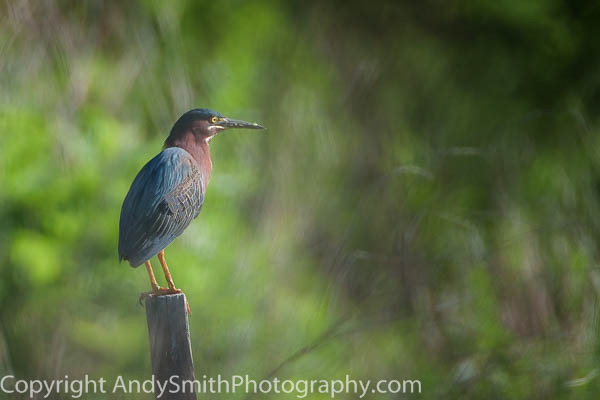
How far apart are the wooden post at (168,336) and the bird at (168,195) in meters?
0.02

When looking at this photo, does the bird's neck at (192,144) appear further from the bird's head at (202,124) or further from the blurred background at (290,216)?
the blurred background at (290,216)

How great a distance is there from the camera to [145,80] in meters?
2.44

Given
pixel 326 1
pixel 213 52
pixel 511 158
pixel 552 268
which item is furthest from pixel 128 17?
pixel 552 268

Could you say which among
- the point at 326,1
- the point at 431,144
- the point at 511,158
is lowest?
the point at 511,158

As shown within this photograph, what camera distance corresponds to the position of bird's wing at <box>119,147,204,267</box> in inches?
45.3

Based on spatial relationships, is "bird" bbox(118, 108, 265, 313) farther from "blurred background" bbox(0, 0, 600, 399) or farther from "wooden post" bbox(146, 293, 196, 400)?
"blurred background" bbox(0, 0, 600, 399)

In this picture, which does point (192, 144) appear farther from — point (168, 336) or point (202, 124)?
point (168, 336)

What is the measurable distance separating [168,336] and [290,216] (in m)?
1.10

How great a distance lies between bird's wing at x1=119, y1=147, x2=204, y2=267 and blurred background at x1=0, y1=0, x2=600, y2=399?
59 centimetres

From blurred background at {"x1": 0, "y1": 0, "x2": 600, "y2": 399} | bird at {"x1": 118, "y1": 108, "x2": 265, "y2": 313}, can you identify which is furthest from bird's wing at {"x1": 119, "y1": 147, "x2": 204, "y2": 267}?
blurred background at {"x1": 0, "y1": 0, "x2": 600, "y2": 399}

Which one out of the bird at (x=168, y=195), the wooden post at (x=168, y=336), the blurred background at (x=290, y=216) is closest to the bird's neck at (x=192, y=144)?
the bird at (x=168, y=195)

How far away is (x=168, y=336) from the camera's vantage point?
1.15 m

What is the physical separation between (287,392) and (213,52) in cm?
182

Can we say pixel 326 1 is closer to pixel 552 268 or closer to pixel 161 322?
pixel 552 268
